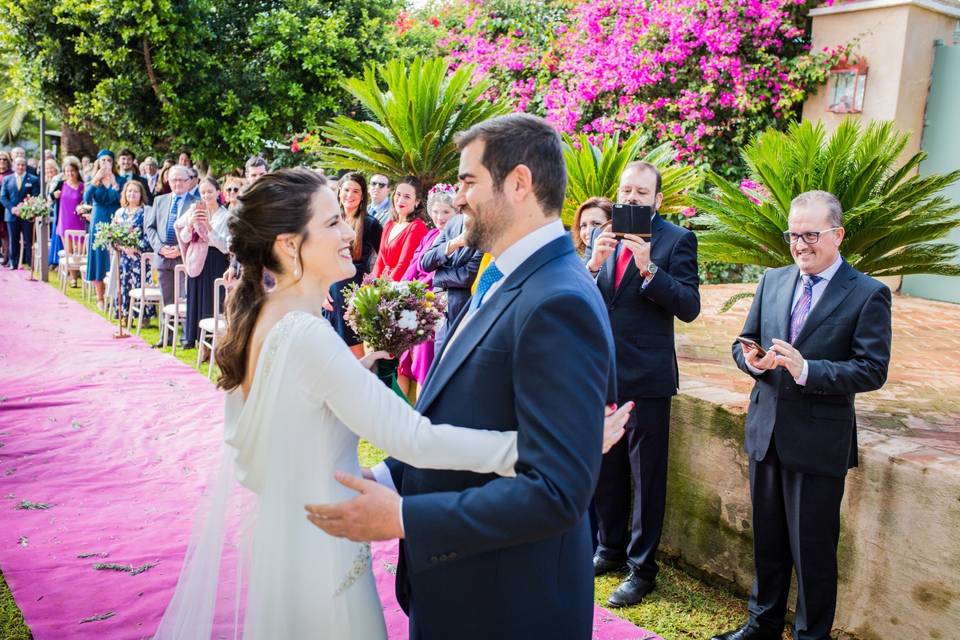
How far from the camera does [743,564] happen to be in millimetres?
4355

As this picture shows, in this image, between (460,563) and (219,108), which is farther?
(219,108)

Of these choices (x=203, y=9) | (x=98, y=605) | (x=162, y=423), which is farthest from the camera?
(x=203, y=9)

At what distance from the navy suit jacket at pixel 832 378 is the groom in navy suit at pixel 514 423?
5.71 ft

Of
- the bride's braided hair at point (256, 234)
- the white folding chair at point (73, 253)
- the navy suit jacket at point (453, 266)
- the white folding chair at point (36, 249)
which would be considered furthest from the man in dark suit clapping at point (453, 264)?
the white folding chair at point (36, 249)

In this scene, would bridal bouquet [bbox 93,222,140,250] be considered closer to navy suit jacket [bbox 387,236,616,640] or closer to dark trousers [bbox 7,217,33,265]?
dark trousers [bbox 7,217,33,265]

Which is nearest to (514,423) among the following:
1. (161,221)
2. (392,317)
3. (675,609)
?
(392,317)

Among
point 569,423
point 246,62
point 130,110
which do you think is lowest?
point 569,423

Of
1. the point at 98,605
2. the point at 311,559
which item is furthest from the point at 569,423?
the point at 98,605

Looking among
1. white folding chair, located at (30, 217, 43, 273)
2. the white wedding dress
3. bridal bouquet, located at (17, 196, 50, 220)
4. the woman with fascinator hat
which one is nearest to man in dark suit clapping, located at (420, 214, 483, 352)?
the woman with fascinator hat

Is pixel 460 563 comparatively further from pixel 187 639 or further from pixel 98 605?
pixel 98 605

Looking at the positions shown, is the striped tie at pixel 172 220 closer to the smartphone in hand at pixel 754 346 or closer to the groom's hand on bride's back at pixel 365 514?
the smartphone in hand at pixel 754 346

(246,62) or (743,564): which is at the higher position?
(246,62)

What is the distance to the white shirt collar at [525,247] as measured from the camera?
207cm

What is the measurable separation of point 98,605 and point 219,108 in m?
11.0
